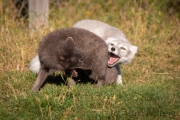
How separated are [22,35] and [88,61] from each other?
84.5 inches

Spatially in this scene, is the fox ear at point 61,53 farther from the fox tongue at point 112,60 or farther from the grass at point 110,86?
the fox tongue at point 112,60

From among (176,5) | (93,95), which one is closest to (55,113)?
(93,95)

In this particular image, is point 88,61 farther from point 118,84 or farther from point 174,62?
point 174,62

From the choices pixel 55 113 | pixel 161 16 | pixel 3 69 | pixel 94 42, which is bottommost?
pixel 55 113

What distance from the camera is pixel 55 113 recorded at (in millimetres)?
3482

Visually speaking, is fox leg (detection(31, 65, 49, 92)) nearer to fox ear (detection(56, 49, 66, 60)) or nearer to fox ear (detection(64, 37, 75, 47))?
fox ear (detection(56, 49, 66, 60))

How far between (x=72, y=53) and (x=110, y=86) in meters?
0.77

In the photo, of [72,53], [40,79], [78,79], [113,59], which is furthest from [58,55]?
[113,59]

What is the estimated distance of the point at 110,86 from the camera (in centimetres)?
452

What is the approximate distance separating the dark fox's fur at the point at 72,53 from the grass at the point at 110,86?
213 mm

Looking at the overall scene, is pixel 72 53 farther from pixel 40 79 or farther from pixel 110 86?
pixel 110 86

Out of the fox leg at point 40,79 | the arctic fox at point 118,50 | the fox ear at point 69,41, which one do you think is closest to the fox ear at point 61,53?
the fox ear at point 69,41

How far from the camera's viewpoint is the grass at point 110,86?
11.7ft

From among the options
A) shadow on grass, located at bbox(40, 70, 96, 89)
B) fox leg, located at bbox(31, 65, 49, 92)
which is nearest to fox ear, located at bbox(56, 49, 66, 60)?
fox leg, located at bbox(31, 65, 49, 92)
